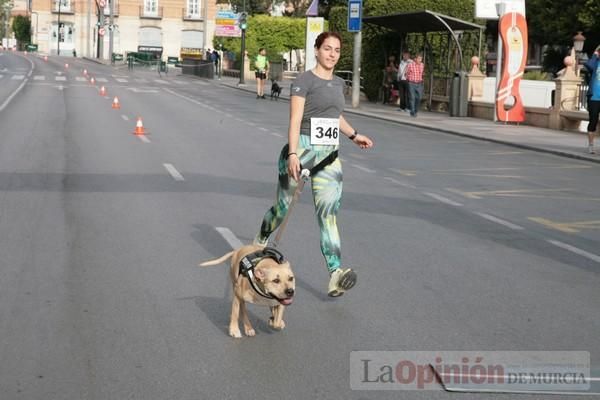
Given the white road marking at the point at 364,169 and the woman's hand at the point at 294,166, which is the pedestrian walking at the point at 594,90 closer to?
the white road marking at the point at 364,169

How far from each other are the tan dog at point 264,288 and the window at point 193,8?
111 meters

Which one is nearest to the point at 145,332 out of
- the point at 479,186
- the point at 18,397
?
the point at 18,397

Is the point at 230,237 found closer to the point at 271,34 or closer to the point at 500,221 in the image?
the point at 500,221

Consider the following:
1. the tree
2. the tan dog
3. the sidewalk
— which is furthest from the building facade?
the tan dog

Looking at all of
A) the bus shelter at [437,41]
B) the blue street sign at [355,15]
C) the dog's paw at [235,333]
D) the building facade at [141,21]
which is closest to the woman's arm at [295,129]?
the dog's paw at [235,333]

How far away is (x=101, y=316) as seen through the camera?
21.1 feet

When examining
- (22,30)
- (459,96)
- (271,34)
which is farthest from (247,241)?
(22,30)

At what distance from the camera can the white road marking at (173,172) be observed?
14.0 meters

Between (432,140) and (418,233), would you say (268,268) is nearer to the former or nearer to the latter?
(418,233)

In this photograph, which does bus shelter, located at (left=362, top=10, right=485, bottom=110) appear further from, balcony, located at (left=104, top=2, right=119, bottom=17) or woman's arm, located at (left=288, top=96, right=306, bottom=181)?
balcony, located at (left=104, top=2, right=119, bottom=17)

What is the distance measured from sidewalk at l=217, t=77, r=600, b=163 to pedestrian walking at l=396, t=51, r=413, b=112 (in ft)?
1.44

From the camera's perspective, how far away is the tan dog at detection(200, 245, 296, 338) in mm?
5629

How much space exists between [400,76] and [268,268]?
27587 mm

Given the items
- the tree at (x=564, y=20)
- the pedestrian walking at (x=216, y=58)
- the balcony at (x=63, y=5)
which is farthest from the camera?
the balcony at (x=63, y=5)
